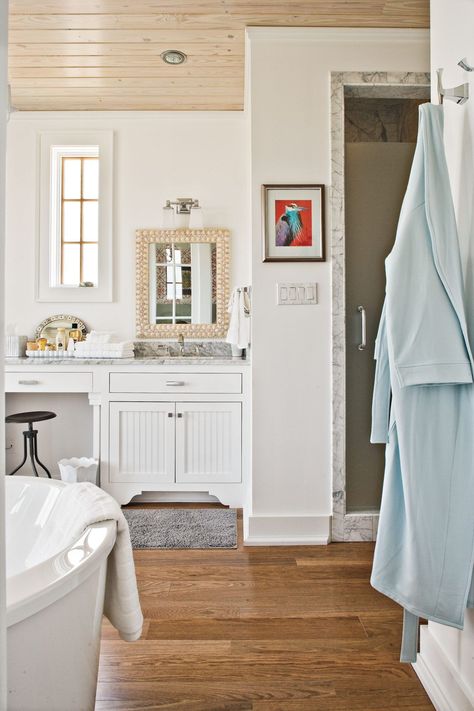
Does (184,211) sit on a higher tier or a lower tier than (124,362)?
higher

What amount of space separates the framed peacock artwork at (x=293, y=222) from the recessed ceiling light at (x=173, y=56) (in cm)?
99

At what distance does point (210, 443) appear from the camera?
3.05 meters

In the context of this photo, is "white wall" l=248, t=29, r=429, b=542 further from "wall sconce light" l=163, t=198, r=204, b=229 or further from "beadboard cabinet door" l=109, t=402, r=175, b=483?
"wall sconce light" l=163, t=198, r=204, b=229

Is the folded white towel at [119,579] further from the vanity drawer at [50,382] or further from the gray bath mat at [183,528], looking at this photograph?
the vanity drawer at [50,382]

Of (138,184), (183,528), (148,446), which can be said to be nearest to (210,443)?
(148,446)

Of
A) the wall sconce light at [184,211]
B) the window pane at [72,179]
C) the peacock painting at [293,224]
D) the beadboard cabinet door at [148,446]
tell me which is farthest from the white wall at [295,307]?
the window pane at [72,179]

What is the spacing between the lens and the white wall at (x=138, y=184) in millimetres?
3582

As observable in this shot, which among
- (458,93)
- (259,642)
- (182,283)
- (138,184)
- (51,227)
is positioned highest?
(138,184)

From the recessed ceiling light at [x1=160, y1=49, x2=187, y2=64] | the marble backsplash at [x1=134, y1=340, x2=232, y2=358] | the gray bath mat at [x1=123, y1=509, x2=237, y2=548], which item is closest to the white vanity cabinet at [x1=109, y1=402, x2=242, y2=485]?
the gray bath mat at [x1=123, y1=509, x2=237, y2=548]

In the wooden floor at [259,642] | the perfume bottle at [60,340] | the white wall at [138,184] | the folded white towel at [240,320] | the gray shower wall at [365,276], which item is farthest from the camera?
the white wall at [138,184]

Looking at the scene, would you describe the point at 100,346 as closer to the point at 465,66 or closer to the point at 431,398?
the point at 431,398

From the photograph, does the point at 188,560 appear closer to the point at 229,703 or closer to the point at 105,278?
the point at 229,703

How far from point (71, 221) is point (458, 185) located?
9.93 feet

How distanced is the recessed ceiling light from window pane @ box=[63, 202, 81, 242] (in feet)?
4.17
